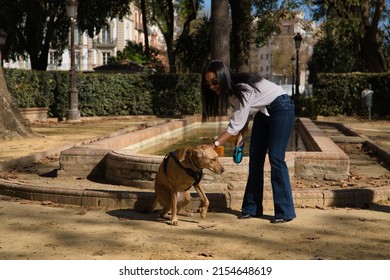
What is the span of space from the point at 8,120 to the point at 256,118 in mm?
9703

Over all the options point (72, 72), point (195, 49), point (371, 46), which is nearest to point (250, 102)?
point (72, 72)

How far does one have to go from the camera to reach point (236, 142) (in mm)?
5809

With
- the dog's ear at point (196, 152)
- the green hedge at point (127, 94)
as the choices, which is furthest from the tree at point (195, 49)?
the dog's ear at point (196, 152)

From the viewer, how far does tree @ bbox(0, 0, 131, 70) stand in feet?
107

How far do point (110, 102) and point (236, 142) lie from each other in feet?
75.6

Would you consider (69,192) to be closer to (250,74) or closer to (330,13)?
(250,74)

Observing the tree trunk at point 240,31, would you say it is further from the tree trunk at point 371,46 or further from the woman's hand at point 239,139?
the woman's hand at point 239,139

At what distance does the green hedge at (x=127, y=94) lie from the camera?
2606cm

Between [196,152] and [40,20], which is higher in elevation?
[40,20]

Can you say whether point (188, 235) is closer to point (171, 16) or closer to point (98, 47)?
point (171, 16)

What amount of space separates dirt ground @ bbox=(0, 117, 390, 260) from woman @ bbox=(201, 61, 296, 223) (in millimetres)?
250

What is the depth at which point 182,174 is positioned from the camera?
549cm

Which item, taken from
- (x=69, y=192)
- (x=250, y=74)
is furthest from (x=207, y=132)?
(x=250, y=74)

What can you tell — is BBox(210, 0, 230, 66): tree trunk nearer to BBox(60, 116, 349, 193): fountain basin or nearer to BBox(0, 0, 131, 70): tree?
BBox(0, 0, 131, 70): tree
